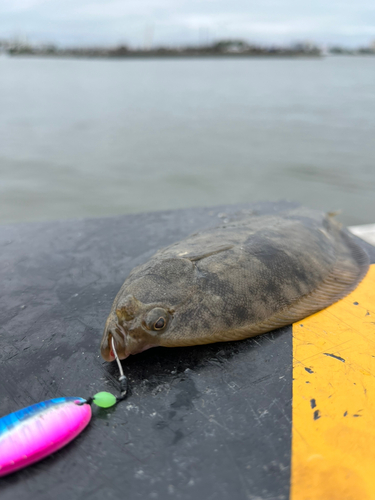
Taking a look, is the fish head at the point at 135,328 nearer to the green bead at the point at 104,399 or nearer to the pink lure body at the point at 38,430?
the green bead at the point at 104,399

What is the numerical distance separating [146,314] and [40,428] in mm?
594

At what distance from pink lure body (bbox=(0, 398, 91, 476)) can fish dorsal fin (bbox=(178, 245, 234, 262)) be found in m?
0.87

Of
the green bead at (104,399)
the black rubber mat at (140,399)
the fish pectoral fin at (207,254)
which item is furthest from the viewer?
the fish pectoral fin at (207,254)

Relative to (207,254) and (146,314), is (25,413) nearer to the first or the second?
(146,314)

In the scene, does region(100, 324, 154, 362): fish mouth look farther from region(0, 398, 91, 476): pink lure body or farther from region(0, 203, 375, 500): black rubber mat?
region(0, 398, 91, 476): pink lure body

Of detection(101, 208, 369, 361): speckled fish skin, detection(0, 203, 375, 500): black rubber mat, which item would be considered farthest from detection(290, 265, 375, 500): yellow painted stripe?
detection(101, 208, 369, 361): speckled fish skin

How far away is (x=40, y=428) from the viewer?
128 cm

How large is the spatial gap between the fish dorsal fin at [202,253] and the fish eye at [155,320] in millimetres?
395

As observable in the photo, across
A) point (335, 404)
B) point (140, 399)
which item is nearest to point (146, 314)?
point (140, 399)

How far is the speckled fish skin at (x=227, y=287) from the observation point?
167cm

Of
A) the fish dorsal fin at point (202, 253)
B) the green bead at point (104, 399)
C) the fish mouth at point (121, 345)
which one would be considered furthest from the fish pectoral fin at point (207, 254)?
the green bead at point (104, 399)

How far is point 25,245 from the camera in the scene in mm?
2787

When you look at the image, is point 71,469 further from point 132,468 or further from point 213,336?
point 213,336

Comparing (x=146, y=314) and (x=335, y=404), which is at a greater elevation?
(x=146, y=314)
